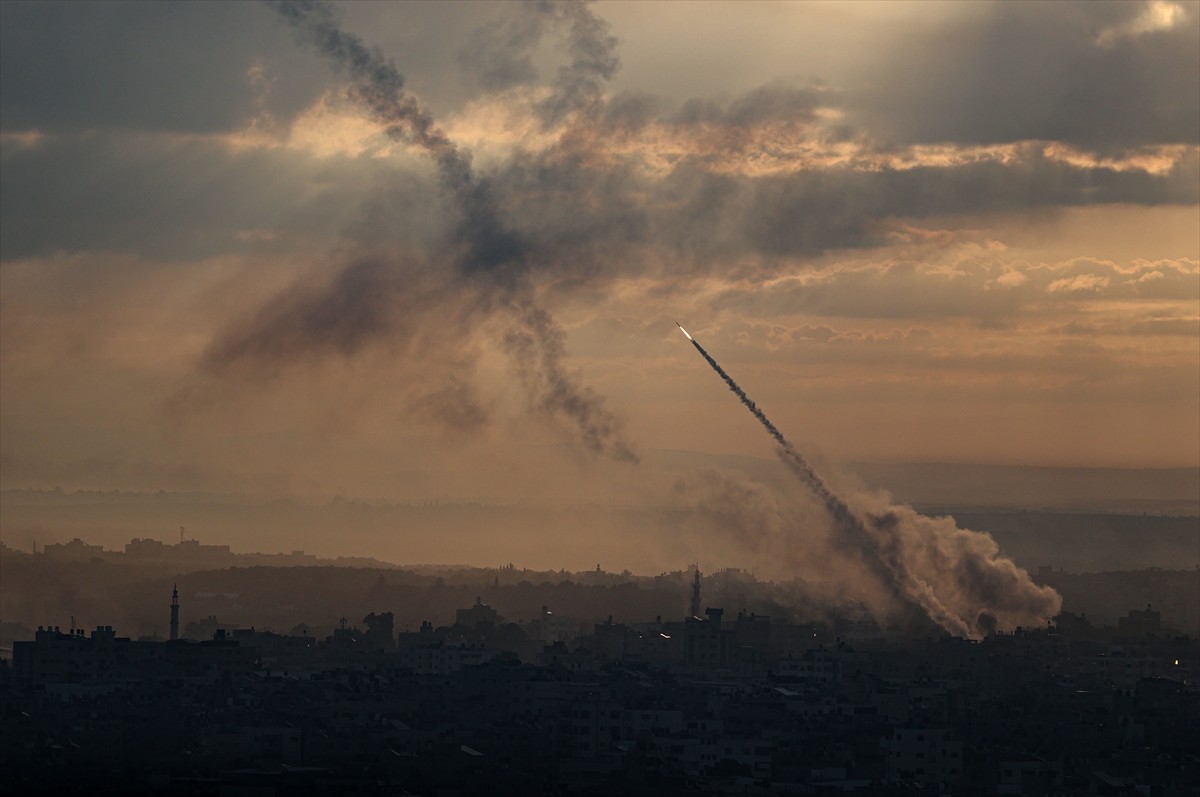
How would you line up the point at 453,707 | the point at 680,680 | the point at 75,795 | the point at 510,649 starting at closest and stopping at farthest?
the point at 75,795 < the point at 453,707 < the point at 680,680 < the point at 510,649

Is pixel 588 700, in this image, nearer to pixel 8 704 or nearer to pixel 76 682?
pixel 8 704

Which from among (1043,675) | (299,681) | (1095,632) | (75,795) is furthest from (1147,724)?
(1095,632)

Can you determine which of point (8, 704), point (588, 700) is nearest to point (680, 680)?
point (588, 700)

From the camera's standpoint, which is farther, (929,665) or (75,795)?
(929,665)

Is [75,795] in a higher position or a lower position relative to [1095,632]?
lower

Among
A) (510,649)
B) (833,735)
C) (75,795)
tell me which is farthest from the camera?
(510,649)

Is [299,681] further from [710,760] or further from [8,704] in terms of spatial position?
[710,760]
